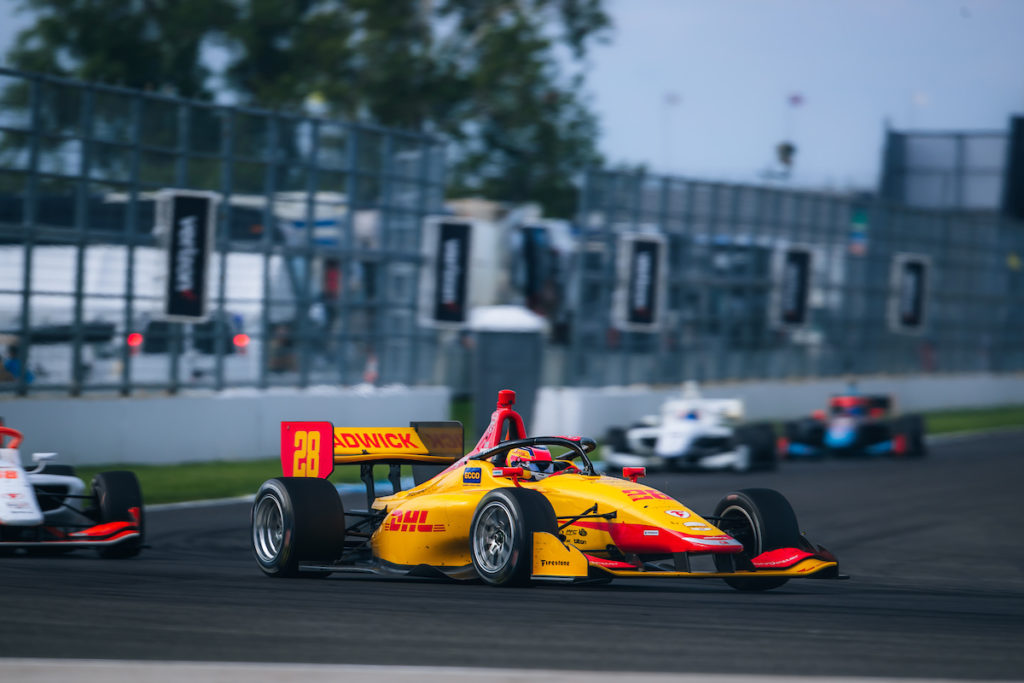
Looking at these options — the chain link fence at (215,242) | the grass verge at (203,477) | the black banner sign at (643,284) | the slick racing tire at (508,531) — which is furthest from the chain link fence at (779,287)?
the slick racing tire at (508,531)

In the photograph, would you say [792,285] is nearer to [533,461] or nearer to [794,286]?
[794,286]

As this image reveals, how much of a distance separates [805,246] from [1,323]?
2076 cm

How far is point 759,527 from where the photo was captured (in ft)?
31.0

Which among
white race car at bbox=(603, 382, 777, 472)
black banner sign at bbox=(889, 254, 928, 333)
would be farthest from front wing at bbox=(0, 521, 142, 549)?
black banner sign at bbox=(889, 254, 928, 333)

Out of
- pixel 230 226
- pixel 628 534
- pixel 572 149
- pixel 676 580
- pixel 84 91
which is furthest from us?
pixel 572 149

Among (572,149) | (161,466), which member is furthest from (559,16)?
(161,466)

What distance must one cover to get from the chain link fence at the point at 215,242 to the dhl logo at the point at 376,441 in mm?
9063

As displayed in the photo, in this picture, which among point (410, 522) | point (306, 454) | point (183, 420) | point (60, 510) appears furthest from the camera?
point (183, 420)

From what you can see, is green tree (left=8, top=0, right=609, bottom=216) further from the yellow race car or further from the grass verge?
the yellow race car

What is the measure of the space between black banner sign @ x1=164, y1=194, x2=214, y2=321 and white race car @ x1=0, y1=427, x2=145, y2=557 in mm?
8639

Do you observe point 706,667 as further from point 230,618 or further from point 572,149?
point 572,149

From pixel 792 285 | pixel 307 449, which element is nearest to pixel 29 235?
pixel 307 449

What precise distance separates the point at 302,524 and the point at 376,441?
51.6 inches

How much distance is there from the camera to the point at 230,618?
24.6 ft
